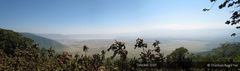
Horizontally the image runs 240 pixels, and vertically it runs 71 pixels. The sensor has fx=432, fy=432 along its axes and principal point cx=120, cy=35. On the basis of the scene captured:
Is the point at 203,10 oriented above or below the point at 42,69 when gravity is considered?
above

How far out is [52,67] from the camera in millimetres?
13516

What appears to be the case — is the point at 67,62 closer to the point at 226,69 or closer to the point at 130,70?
the point at 130,70

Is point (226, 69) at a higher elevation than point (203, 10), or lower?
lower

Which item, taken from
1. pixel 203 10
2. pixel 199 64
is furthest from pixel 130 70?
pixel 203 10

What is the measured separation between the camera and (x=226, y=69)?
630 inches

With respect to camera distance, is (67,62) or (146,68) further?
(146,68)

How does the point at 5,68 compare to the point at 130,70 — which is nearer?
the point at 5,68

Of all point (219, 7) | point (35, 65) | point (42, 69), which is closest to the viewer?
point (42, 69)

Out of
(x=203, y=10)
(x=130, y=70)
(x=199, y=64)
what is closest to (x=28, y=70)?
(x=130, y=70)

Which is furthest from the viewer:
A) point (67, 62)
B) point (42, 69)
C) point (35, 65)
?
point (35, 65)

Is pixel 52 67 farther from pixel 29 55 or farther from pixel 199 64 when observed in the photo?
pixel 199 64

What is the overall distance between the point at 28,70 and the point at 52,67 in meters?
1.82

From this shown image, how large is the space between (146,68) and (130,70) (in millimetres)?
663

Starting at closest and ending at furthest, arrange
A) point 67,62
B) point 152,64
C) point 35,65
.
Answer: point 67,62
point 35,65
point 152,64
